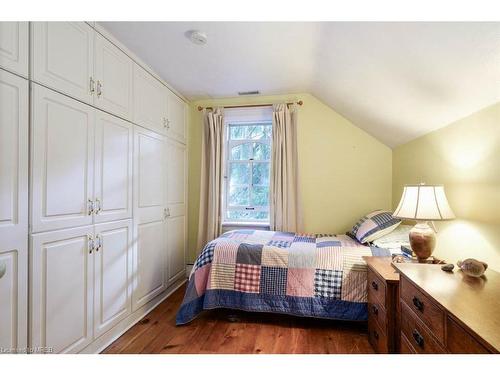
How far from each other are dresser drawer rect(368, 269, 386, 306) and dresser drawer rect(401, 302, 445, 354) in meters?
0.32

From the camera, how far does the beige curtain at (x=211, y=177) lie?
121 inches

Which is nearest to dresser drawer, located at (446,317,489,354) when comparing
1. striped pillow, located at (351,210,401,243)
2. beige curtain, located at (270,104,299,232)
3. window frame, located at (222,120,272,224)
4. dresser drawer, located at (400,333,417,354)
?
dresser drawer, located at (400,333,417,354)

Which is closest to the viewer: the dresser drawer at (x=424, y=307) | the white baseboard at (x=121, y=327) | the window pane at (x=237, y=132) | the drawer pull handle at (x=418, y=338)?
the dresser drawer at (x=424, y=307)

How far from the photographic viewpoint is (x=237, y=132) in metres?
3.31

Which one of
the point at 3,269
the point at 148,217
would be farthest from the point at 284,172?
the point at 3,269

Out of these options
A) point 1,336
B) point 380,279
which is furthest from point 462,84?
point 1,336

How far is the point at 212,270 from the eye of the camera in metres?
2.07

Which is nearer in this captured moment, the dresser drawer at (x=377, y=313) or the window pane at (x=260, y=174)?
Answer: the dresser drawer at (x=377, y=313)

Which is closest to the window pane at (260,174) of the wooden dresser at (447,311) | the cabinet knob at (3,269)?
the wooden dresser at (447,311)

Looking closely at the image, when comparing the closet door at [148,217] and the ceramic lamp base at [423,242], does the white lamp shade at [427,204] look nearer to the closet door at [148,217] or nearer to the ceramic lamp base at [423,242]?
the ceramic lamp base at [423,242]

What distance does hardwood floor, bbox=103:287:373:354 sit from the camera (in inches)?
67.7

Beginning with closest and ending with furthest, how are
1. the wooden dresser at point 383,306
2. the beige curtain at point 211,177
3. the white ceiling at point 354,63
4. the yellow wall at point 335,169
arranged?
the white ceiling at point 354,63 < the wooden dresser at point 383,306 < the yellow wall at point 335,169 < the beige curtain at point 211,177

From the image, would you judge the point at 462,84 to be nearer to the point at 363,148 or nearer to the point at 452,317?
the point at 452,317

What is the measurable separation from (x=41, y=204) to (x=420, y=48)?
7.51ft
